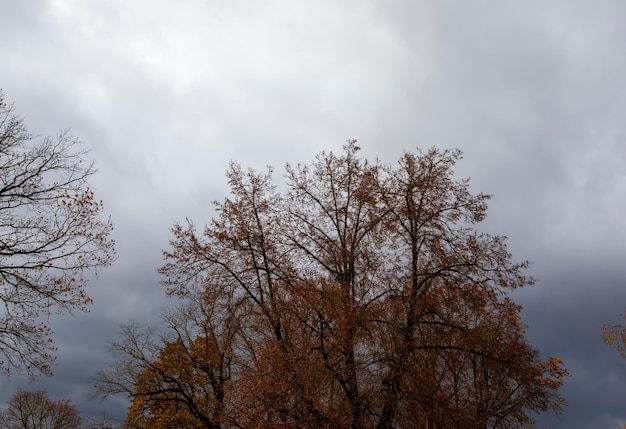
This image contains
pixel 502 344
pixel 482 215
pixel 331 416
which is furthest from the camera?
pixel 482 215

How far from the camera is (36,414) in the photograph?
5672 centimetres

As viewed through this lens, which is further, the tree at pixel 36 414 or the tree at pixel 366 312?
the tree at pixel 36 414

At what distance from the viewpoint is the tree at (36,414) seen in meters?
55.8

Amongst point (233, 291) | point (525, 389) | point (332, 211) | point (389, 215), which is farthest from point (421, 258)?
point (233, 291)

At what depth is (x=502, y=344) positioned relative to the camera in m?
19.7

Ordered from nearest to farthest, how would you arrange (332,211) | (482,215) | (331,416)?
(331,416)
(482,215)
(332,211)

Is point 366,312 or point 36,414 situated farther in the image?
point 36,414

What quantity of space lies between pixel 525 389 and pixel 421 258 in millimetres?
6007

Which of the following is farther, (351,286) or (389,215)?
(389,215)

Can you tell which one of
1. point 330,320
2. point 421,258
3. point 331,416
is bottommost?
point 331,416

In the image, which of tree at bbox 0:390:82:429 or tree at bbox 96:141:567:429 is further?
tree at bbox 0:390:82:429

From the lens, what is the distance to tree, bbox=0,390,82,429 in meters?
55.8

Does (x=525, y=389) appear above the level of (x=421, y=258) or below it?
below

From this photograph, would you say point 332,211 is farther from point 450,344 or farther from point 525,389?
point 525,389
